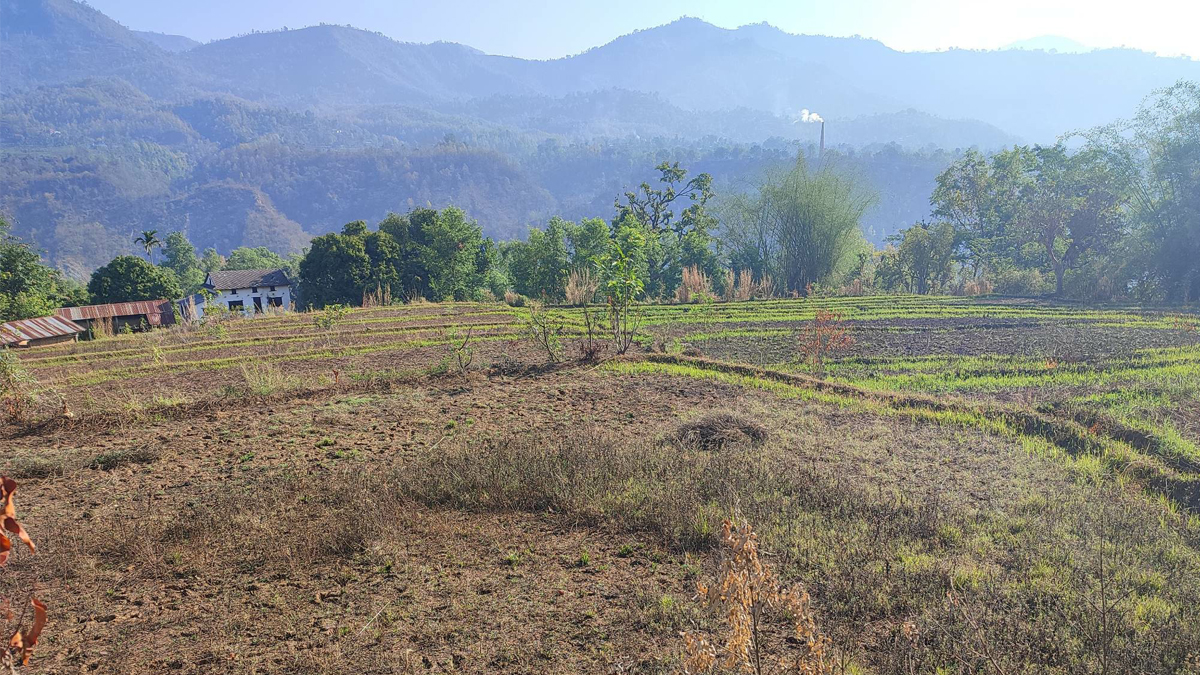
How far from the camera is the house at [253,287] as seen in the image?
44750mm

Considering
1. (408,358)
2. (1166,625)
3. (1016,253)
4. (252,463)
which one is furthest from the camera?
(1016,253)

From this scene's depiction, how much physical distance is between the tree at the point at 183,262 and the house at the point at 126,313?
22347 millimetres

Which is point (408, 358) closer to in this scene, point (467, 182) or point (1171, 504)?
point (1171, 504)

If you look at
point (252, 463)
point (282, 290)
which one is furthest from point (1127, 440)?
point (282, 290)

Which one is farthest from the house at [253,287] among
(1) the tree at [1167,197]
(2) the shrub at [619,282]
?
(1) the tree at [1167,197]

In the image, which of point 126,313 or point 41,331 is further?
point 126,313

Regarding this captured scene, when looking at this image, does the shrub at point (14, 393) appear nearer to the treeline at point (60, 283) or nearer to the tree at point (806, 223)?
the treeline at point (60, 283)

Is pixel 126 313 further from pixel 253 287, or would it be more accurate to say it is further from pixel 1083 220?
pixel 1083 220

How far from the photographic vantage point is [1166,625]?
10.8ft

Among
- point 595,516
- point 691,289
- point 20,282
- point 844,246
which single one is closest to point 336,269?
point 20,282

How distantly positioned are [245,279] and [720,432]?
4887cm

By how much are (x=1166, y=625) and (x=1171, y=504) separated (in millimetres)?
2327

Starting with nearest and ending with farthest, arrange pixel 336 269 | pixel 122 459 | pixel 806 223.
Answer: pixel 122 459 < pixel 806 223 < pixel 336 269

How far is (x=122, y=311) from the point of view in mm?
29688
